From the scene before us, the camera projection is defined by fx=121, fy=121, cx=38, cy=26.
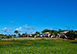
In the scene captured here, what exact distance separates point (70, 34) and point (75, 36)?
745cm

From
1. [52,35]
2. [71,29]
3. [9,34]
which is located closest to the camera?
[71,29]

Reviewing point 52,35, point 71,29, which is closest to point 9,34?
point 52,35

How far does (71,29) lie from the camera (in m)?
119

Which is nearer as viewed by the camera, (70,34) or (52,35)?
(70,34)

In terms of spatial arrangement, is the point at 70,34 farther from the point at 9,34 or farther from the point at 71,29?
the point at 9,34

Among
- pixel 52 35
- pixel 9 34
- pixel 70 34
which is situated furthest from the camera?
pixel 52 35

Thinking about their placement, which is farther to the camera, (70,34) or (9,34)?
(9,34)

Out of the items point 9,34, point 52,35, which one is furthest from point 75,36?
point 9,34

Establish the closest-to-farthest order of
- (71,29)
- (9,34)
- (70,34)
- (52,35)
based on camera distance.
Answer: (70,34) < (71,29) < (9,34) < (52,35)

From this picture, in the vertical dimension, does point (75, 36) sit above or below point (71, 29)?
below

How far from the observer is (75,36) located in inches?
4360

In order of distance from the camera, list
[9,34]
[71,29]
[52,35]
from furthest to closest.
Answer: [52,35] → [9,34] → [71,29]

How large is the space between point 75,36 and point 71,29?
34.4ft

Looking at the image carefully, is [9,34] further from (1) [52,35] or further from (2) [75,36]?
(2) [75,36]
